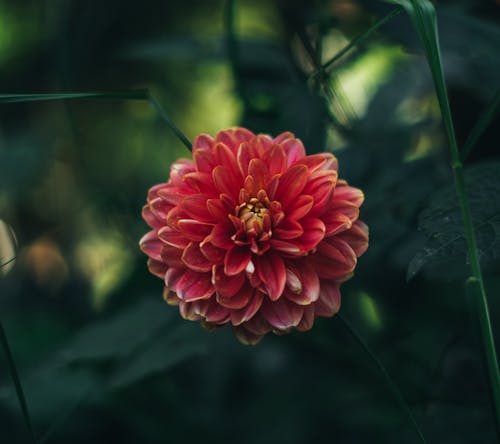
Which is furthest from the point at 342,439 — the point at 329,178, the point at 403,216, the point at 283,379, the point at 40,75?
the point at 40,75

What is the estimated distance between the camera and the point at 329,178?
0.42m

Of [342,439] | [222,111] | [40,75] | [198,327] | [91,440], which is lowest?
[342,439]

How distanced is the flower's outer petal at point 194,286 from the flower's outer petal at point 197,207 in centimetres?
4

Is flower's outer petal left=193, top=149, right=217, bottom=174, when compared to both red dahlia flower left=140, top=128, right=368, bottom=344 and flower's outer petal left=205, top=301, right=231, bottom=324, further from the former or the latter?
flower's outer petal left=205, top=301, right=231, bottom=324

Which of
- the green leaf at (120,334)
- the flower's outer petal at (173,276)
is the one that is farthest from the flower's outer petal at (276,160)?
the green leaf at (120,334)

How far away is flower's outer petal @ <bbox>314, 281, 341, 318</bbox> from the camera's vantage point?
43 centimetres

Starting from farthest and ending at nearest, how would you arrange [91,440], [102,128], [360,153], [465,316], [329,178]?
[102,128], [91,440], [360,153], [465,316], [329,178]

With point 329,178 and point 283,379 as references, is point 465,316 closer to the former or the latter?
point 329,178

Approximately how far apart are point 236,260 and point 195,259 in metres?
0.03

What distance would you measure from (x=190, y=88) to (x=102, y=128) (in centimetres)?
25

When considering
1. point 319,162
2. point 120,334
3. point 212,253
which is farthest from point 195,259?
point 120,334

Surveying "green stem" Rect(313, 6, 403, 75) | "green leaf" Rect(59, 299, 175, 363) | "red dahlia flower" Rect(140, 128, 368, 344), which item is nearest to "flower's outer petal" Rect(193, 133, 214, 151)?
"red dahlia flower" Rect(140, 128, 368, 344)

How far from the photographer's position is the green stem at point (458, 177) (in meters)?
0.33

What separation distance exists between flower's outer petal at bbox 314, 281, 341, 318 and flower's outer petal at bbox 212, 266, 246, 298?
0.20 ft
